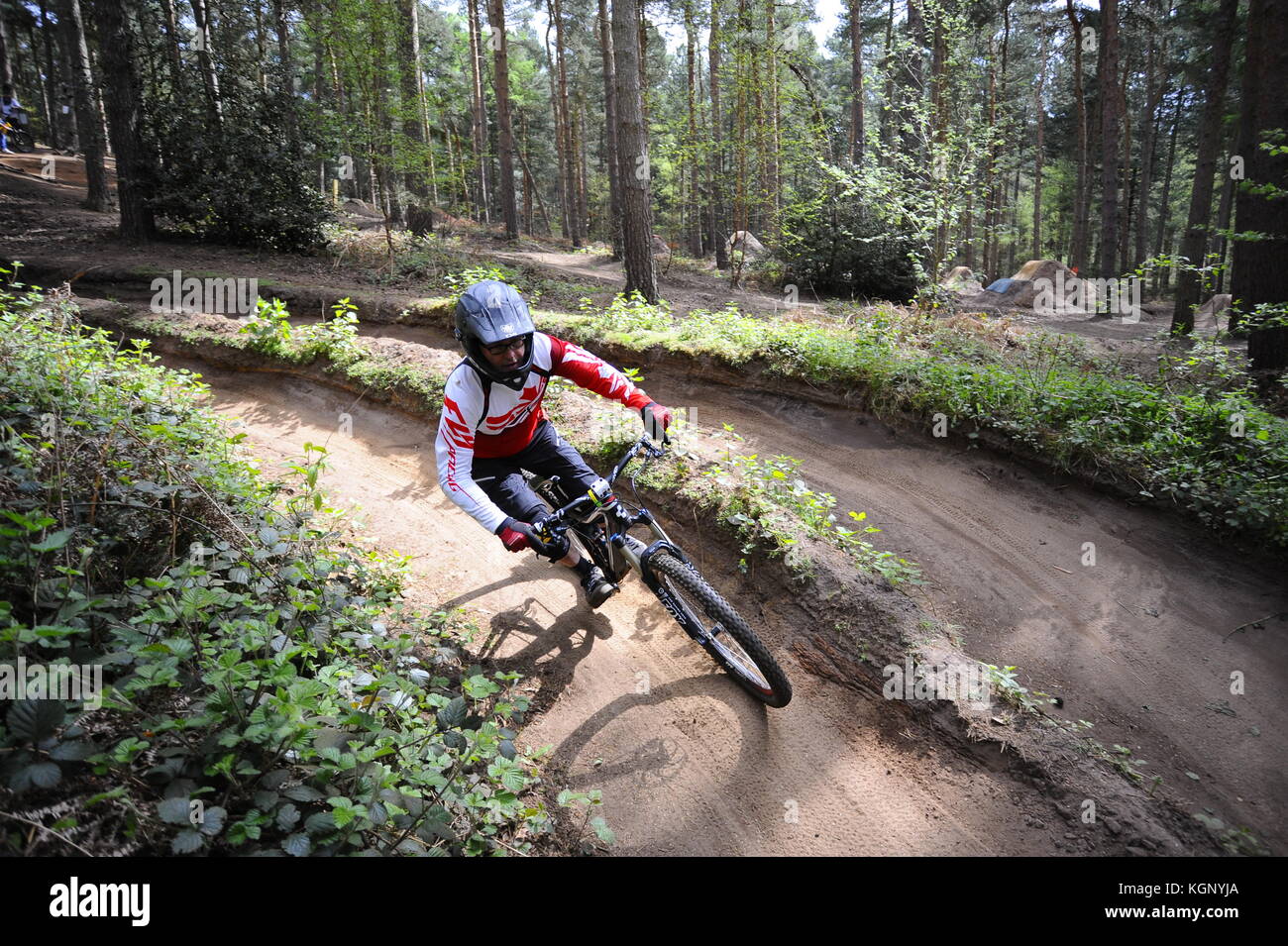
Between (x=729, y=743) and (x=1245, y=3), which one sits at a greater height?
(x=1245, y=3)

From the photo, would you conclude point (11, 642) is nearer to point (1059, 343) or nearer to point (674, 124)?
point (1059, 343)

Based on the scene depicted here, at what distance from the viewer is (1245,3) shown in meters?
17.6

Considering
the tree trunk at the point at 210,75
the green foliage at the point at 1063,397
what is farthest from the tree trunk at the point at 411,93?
the green foliage at the point at 1063,397

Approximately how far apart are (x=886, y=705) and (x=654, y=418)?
261 cm

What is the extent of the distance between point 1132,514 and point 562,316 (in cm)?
886

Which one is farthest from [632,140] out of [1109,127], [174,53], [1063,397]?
[1109,127]

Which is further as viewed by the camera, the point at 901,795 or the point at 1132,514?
the point at 1132,514

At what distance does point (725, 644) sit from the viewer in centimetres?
477

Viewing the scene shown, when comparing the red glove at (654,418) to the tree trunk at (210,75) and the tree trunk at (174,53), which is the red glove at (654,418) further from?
the tree trunk at (174,53)

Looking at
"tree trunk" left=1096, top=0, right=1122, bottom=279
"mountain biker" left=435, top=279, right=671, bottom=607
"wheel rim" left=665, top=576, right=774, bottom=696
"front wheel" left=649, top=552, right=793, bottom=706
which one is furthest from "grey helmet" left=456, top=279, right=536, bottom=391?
"tree trunk" left=1096, top=0, right=1122, bottom=279

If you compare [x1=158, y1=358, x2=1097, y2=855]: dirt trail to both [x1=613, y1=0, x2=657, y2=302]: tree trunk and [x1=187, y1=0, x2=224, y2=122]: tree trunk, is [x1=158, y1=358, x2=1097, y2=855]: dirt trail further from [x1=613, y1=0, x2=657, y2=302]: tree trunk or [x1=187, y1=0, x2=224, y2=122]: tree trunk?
[x1=187, y1=0, x2=224, y2=122]: tree trunk

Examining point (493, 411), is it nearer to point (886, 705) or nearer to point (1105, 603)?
point (886, 705)
